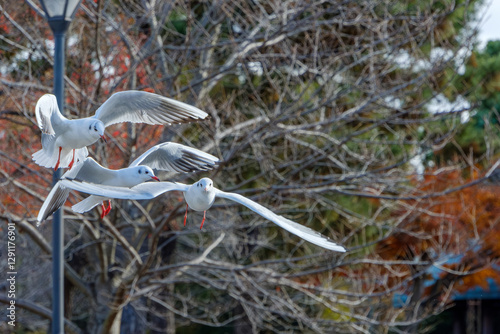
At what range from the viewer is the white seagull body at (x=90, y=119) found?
2631 mm

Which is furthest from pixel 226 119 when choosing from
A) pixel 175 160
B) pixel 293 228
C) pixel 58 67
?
pixel 293 228

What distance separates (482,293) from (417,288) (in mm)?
2852

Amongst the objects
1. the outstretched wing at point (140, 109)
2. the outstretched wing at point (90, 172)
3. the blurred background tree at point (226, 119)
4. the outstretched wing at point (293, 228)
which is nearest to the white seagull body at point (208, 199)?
the outstretched wing at point (293, 228)

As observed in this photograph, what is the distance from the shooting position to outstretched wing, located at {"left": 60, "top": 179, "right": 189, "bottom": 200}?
6.82 feet

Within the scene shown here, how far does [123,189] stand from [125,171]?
256mm

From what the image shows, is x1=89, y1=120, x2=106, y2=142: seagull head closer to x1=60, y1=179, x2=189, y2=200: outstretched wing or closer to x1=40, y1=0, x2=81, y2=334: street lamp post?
x1=60, y1=179, x2=189, y2=200: outstretched wing

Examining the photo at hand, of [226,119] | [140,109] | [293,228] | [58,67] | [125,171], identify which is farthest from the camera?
[226,119]

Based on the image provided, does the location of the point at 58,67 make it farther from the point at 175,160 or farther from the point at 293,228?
the point at 293,228

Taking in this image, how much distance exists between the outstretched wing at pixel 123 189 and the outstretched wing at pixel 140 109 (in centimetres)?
52

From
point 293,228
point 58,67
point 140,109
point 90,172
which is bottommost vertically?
point 293,228

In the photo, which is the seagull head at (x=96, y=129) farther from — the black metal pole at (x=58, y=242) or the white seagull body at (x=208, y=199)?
the black metal pole at (x=58, y=242)

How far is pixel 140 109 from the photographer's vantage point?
309 cm

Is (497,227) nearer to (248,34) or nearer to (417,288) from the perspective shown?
(417,288)

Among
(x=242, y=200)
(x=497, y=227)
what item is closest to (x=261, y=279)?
(x=242, y=200)
